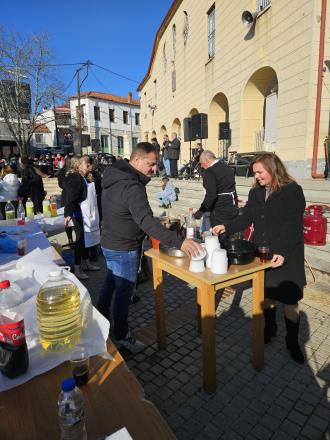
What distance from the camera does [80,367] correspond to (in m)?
1.28

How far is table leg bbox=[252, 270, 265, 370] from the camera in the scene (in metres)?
2.52

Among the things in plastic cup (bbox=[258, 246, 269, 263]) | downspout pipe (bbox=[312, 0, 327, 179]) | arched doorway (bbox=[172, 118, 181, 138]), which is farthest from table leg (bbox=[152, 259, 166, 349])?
arched doorway (bbox=[172, 118, 181, 138])

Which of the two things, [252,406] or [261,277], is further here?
[261,277]

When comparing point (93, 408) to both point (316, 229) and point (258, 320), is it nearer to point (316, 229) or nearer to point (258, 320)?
point (258, 320)

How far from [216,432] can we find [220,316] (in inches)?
62.8

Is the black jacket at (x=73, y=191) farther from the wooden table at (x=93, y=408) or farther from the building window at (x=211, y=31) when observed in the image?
the building window at (x=211, y=31)

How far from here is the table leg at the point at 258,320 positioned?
2.52 m

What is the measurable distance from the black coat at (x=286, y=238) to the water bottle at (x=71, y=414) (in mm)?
2113

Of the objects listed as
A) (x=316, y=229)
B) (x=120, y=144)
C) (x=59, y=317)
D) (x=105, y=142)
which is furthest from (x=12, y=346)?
(x=120, y=144)

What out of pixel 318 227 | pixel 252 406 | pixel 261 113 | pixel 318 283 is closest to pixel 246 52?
pixel 261 113

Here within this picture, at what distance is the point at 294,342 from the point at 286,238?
1020 mm

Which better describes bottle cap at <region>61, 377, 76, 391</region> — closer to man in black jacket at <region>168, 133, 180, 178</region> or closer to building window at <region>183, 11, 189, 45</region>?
man in black jacket at <region>168, 133, 180, 178</region>

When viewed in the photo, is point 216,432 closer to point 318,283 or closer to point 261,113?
point 318,283

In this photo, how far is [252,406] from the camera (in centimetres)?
228
